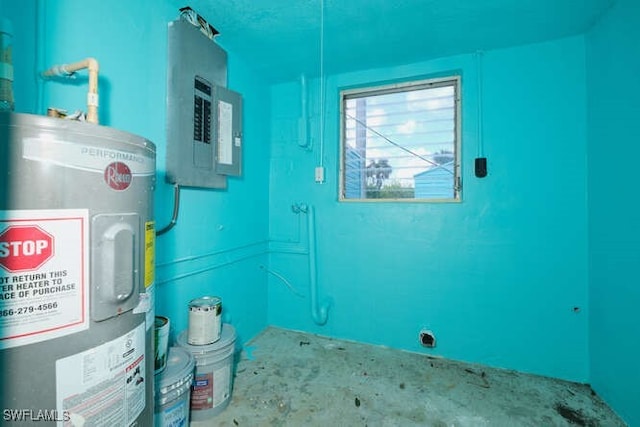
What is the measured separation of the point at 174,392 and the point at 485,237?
2010mm

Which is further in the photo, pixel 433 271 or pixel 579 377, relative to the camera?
pixel 433 271

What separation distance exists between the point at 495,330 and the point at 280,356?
151cm

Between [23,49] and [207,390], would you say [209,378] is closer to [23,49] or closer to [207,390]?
[207,390]

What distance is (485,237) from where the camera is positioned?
76.3 inches

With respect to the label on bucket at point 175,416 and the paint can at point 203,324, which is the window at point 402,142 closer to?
the paint can at point 203,324

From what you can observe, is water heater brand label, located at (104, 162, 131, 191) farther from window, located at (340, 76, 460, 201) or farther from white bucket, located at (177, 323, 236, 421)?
window, located at (340, 76, 460, 201)

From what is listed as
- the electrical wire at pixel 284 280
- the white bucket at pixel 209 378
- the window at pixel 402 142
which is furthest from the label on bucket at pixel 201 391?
the window at pixel 402 142

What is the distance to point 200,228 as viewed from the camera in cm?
173

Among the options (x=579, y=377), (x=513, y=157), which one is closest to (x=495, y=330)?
(x=579, y=377)

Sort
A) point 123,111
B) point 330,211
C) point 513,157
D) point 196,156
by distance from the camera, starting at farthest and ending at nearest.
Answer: point 330,211, point 513,157, point 196,156, point 123,111

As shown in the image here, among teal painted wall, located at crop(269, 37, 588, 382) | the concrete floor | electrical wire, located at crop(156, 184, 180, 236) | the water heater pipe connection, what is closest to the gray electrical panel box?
electrical wire, located at crop(156, 184, 180, 236)

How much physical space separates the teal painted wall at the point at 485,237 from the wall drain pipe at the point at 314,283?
7 cm

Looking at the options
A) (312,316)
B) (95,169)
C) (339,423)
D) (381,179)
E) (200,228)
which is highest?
(381,179)

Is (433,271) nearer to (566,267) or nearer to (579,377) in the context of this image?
(566,267)
